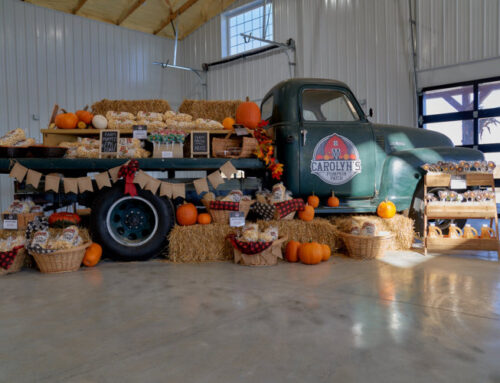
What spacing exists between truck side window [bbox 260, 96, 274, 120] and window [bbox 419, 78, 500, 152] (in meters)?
5.00

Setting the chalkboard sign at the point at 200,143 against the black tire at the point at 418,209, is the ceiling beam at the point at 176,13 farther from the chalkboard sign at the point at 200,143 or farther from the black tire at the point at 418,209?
the black tire at the point at 418,209

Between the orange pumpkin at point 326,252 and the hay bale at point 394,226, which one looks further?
the hay bale at point 394,226

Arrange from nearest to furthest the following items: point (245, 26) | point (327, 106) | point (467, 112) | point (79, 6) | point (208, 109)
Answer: point (327, 106) < point (208, 109) < point (467, 112) < point (79, 6) < point (245, 26)

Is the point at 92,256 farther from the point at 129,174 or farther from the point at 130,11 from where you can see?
the point at 130,11

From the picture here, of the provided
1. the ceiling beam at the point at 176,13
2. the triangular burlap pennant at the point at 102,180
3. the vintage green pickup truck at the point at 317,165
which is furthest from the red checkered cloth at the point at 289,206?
the ceiling beam at the point at 176,13

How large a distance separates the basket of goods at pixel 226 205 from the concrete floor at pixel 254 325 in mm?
827

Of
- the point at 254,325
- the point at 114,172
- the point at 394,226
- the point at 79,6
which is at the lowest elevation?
the point at 254,325

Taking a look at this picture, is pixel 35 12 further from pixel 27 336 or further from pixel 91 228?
pixel 27 336

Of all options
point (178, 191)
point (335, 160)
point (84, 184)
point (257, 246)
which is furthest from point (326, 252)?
point (84, 184)

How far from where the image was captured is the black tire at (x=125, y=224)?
14.1 ft

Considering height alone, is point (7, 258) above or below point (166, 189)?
below

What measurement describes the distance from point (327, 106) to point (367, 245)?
6.32ft

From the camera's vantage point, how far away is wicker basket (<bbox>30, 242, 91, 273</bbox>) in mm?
3855

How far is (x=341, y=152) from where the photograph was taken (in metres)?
4.77
